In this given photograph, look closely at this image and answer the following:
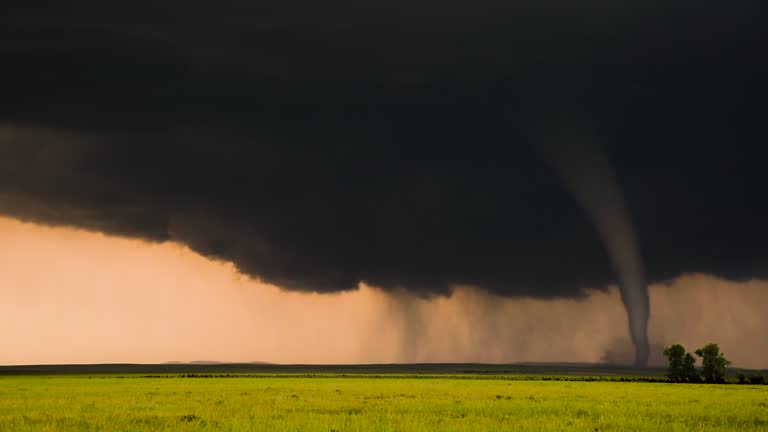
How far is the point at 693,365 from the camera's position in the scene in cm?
13500

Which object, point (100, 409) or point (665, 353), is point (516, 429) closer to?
point (100, 409)

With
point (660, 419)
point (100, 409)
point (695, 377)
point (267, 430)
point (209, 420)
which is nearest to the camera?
point (267, 430)

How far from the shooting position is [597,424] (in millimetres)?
25078

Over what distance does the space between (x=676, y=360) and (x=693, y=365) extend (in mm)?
3195

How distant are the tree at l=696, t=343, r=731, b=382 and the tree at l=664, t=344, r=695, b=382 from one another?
22.0ft

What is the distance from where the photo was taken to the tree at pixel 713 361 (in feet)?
420

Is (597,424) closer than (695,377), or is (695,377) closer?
(597,424)

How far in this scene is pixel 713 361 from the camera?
128m

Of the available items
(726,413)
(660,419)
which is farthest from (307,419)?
(726,413)

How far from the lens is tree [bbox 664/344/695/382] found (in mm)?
136750

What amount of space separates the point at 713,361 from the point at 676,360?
366 inches

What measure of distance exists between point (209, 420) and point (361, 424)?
5453 mm

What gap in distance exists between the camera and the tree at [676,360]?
A: 13675 cm

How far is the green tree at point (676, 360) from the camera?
5384 inches
